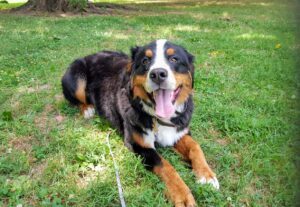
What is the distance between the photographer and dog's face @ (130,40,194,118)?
347 cm

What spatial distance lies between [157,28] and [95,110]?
7227 mm

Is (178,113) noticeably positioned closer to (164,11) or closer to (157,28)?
(157,28)

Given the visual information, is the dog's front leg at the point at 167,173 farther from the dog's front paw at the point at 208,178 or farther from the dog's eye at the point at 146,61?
the dog's eye at the point at 146,61

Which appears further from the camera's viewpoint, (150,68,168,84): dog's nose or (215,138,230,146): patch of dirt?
(215,138,230,146): patch of dirt

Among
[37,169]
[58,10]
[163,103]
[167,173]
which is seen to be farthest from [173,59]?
[58,10]

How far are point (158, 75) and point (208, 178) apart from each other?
3.58 feet

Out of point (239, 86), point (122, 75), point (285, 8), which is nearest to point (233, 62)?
point (239, 86)

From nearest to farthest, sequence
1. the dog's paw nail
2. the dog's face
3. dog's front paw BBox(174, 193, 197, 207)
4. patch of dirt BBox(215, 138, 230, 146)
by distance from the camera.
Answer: dog's front paw BBox(174, 193, 197, 207)
the dog's paw nail
the dog's face
patch of dirt BBox(215, 138, 230, 146)

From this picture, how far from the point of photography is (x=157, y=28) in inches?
456

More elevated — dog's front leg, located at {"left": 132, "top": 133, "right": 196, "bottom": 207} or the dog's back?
the dog's back

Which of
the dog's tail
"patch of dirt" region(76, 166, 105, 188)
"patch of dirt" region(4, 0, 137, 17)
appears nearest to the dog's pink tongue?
"patch of dirt" region(76, 166, 105, 188)

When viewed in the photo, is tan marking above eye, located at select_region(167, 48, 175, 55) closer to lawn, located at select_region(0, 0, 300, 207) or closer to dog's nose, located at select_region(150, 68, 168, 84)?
dog's nose, located at select_region(150, 68, 168, 84)

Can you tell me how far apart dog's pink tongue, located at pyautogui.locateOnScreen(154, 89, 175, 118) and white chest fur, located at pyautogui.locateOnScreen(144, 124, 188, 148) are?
20 cm

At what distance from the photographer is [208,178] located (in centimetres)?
322
